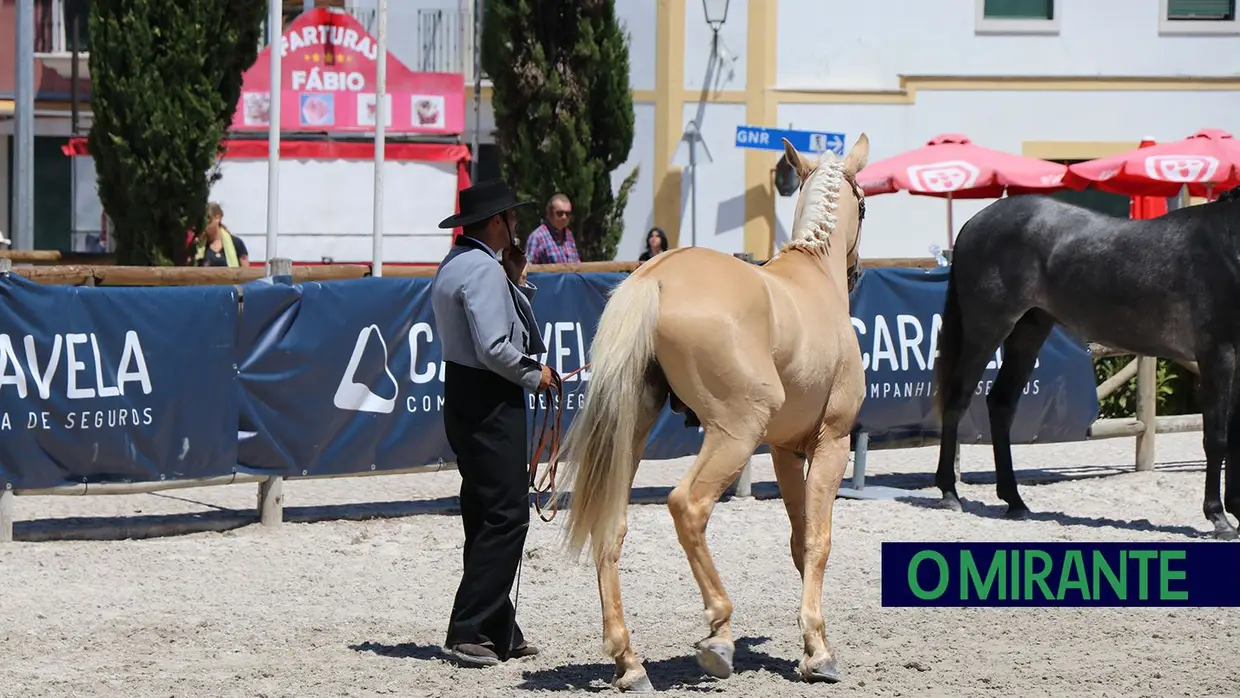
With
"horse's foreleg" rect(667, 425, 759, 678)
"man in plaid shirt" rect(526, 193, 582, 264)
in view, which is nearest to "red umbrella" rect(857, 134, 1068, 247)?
"man in plaid shirt" rect(526, 193, 582, 264)

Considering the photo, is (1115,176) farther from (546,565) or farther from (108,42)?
(108,42)

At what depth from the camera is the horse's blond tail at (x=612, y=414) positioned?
619 centimetres

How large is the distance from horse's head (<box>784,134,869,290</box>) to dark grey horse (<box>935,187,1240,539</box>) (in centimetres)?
353

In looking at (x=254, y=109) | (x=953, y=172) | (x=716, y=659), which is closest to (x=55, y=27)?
(x=254, y=109)

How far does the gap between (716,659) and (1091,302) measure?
17.0ft

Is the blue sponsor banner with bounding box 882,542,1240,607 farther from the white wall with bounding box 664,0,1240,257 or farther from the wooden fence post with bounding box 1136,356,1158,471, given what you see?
the white wall with bounding box 664,0,1240,257

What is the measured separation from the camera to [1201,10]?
24.8m

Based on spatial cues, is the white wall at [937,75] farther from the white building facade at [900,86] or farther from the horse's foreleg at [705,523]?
the horse's foreleg at [705,523]

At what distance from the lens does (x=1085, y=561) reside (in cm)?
850

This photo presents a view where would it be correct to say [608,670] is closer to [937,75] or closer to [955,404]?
[955,404]

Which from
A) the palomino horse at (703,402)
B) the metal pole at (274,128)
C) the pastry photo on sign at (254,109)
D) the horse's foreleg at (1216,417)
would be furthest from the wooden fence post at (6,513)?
the pastry photo on sign at (254,109)

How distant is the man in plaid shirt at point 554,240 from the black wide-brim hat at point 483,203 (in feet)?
21.6

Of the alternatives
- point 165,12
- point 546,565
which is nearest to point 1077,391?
point 546,565

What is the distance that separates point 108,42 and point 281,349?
10.6 m
